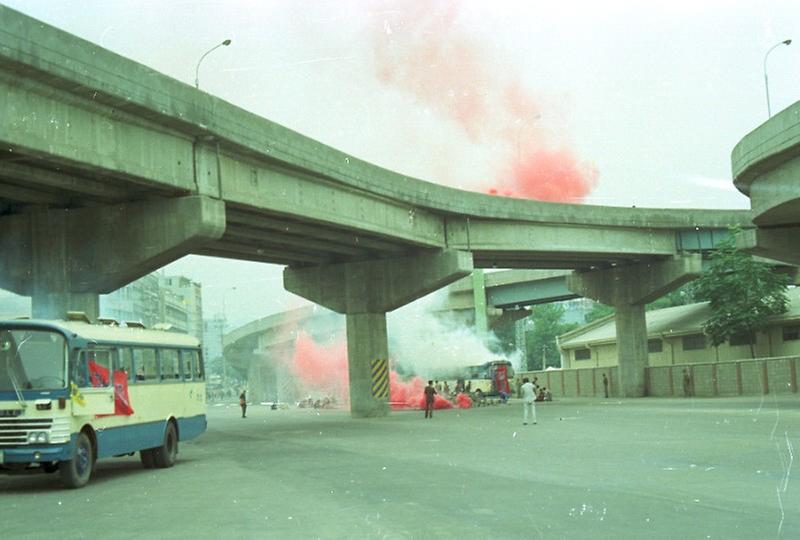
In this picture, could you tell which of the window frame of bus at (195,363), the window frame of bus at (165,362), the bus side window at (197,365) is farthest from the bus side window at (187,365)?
the window frame of bus at (165,362)

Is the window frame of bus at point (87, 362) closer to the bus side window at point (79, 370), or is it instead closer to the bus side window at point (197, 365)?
the bus side window at point (79, 370)

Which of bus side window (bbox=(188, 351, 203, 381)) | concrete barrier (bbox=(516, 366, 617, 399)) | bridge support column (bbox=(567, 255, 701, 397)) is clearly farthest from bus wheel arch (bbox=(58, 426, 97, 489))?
concrete barrier (bbox=(516, 366, 617, 399))

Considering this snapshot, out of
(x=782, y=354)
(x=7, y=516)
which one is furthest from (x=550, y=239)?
(x=7, y=516)

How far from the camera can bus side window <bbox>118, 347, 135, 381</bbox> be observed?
1953 cm

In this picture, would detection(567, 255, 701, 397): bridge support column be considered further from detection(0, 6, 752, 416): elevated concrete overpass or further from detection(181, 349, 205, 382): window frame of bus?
detection(181, 349, 205, 382): window frame of bus

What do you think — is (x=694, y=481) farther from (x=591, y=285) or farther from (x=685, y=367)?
(x=591, y=285)

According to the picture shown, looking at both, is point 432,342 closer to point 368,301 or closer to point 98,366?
point 368,301

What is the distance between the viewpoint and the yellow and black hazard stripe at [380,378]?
4625cm

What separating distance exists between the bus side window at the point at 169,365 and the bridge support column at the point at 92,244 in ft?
17.6

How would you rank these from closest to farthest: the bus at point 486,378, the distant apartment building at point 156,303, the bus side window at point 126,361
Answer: the bus side window at point 126,361 → the bus at point 486,378 → the distant apartment building at point 156,303

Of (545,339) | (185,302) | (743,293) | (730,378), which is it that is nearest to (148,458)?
(730,378)

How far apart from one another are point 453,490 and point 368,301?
31915 millimetres

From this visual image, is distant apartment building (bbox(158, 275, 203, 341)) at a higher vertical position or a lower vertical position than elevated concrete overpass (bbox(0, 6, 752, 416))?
higher

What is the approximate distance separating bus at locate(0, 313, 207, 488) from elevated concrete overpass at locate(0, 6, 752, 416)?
187 inches
